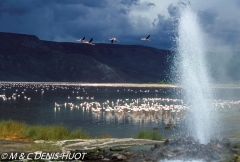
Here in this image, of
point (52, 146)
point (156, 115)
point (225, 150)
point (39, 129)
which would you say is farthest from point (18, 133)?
point (156, 115)

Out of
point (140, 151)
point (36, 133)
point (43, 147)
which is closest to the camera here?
point (43, 147)

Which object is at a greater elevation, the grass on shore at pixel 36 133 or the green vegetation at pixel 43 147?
the grass on shore at pixel 36 133

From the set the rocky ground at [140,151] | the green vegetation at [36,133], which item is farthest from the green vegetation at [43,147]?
the green vegetation at [36,133]

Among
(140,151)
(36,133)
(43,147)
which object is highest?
(36,133)

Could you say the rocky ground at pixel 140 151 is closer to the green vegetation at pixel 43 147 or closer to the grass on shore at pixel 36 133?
the green vegetation at pixel 43 147

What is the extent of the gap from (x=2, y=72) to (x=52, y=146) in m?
179

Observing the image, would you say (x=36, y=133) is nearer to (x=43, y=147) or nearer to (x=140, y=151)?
(x=43, y=147)

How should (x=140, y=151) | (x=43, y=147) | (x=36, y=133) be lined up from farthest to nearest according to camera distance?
(x=36, y=133) < (x=140, y=151) < (x=43, y=147)

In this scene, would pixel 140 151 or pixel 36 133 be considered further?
pixel 36 133

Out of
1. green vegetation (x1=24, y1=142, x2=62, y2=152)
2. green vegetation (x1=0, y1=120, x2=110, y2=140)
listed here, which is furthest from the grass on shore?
green vegetation (x1=24, y1=142, x2=62, y2=152)

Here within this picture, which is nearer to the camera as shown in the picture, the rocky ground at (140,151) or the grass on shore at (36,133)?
the rocky ground at (140,151)

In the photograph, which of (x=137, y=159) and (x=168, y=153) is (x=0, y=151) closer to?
(x=137, y=159)

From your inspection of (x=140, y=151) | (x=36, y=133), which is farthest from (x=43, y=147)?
(x=36, y=133)

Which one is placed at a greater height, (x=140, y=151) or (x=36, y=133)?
(x=36, y=133)
